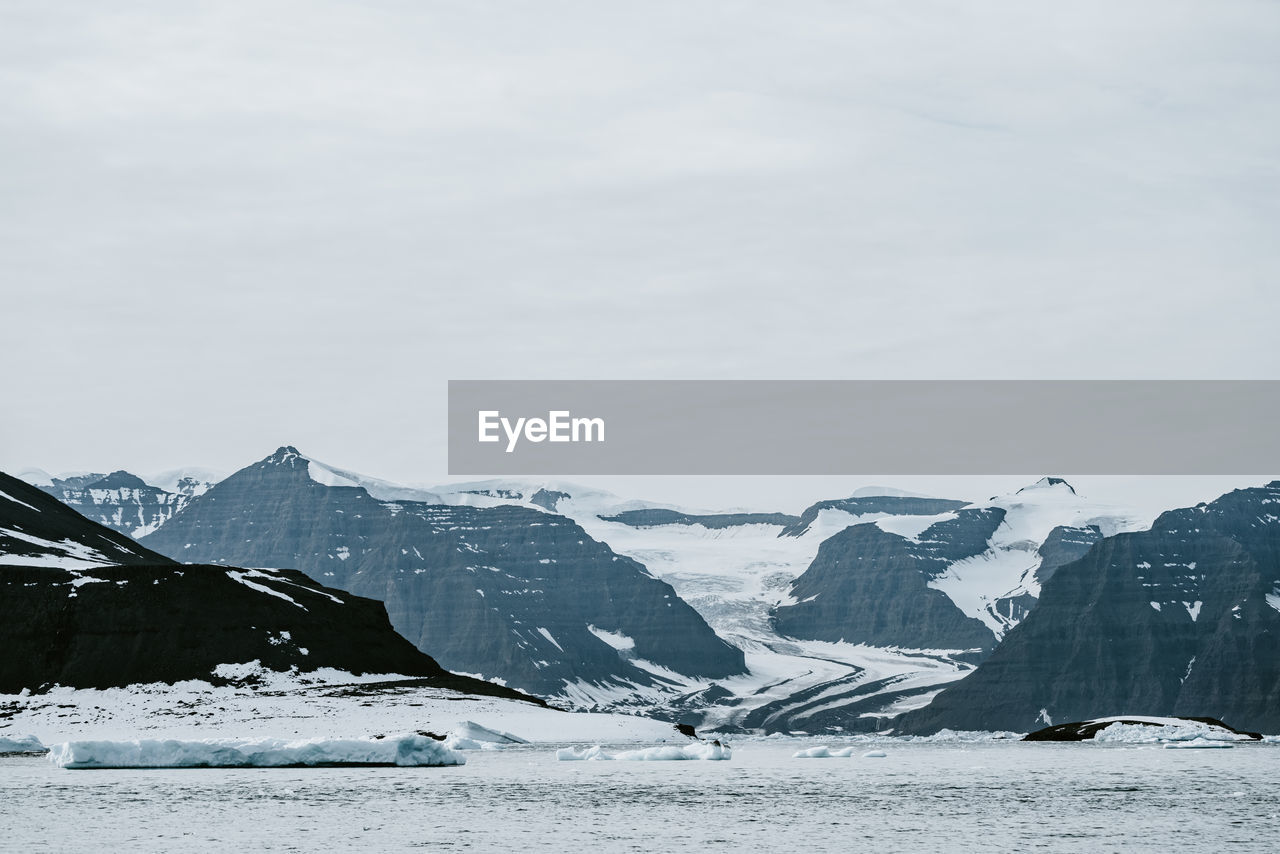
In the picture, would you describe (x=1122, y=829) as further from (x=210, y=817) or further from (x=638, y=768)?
(x=638, y=768)

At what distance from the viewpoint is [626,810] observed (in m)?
110

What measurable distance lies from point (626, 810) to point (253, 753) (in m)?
64.0

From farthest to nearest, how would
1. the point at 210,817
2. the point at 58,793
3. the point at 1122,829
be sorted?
1. the point at 58,793
2. the point at 210,817
3. the point at 1122,829

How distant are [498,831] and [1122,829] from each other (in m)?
34.9

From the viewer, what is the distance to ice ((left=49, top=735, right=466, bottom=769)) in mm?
156625

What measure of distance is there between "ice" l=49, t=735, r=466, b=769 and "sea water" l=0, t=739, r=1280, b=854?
2783 millimetres

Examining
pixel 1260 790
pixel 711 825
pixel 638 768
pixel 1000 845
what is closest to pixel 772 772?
pixel 638 768

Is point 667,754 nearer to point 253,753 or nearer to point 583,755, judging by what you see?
point 583,755

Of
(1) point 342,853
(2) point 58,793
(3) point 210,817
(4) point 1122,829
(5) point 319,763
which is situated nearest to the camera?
(1) point 342,853

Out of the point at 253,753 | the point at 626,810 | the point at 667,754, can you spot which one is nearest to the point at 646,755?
Answer: the point at 667,754

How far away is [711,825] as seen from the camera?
98312 mm

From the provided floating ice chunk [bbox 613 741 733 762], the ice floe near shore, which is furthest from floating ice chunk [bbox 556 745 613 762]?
floating ice chunk [bbox 613 741 733 762]

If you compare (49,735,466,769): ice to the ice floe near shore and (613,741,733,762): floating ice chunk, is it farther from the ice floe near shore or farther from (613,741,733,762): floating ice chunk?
(613,741,733,762): floating ice chunk

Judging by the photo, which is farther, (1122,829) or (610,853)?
(1122,829)
